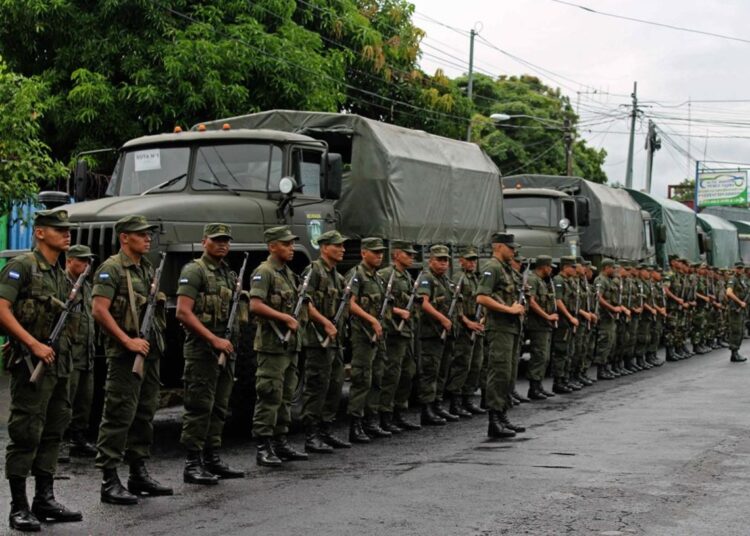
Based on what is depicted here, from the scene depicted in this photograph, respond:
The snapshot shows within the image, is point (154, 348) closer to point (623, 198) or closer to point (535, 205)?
point (535, 205)

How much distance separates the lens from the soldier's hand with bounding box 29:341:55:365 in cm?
682

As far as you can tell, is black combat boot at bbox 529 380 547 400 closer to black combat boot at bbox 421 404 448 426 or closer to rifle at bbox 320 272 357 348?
black combat boot at bbox 421 404 448 426

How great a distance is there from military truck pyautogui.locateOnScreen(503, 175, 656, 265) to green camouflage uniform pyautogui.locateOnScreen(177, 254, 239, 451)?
9.92m

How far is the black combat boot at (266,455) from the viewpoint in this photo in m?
9.27

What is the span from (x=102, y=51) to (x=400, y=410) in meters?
10.6

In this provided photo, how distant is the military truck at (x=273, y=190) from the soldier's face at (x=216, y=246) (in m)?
1.48

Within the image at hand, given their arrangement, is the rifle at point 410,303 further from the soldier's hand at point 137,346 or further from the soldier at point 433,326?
the soldier's hand at point 137,346

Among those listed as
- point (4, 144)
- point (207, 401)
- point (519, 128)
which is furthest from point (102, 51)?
point (519, 128)

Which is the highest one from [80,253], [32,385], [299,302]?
[80,253]

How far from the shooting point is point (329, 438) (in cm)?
1034

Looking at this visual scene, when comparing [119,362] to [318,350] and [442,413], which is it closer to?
[318,350]

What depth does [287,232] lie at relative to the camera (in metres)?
9.27

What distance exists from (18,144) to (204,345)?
6498 mm

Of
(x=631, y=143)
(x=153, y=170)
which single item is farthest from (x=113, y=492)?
(x=631, y=143)
